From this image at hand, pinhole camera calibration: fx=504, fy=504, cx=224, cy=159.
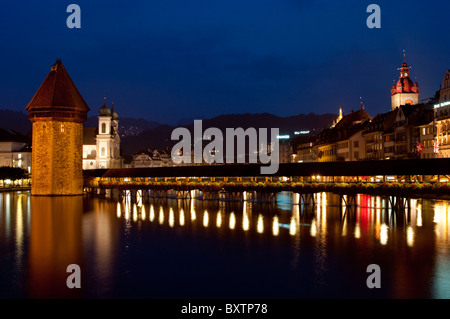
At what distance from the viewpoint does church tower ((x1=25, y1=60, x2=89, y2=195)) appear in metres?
55.1

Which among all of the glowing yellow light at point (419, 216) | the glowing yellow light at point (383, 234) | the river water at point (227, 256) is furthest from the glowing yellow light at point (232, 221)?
the glowing yellow light at point (419, 216)

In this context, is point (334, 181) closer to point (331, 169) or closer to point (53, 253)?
point (331, 169)

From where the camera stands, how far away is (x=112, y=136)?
96938 mm

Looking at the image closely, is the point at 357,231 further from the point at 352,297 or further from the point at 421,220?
the point at 352,297

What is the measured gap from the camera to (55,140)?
55281 millimetres

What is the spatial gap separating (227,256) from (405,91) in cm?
7042

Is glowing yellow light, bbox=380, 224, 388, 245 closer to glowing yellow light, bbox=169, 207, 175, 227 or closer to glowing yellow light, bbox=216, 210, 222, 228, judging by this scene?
glowing yellow light, bbox=216, 210, 222, 228

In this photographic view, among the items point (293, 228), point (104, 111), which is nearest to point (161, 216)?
point (293, 228)

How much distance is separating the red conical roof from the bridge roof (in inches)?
355

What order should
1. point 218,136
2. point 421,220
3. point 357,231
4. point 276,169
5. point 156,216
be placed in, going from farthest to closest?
point 218,136 < point 276,169 < point 156,216 < point 421,220 < point 357,231

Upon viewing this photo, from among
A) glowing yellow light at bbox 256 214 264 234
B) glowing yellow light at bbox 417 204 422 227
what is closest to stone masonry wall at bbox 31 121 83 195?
glowing yellow light at bbox 256 214 264 234

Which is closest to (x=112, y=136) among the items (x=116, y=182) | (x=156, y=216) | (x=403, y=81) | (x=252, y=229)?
(x=116, y=182)

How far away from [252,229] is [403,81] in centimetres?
6516
